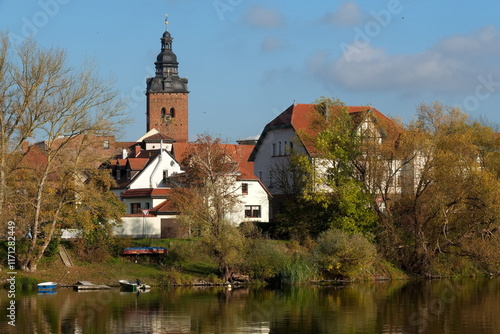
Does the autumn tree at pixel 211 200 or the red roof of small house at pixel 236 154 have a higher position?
the red roof of small house at pixel 236 154

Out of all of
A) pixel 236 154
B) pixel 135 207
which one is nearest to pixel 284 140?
pixel 135 207

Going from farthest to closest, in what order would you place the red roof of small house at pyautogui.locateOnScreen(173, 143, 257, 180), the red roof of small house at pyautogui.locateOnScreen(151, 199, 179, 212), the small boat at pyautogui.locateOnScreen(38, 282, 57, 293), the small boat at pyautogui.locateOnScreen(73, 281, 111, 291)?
the red roof of small house at pyautogui.locateOnScreen(173, 143, 257, 180)
the red roof of small house at pyautogui.locateOnScreen(151, 199, 179, 212)
the small boat at pyautogui.locateOnScreen(73, 281, 111, 291)
the small boat at pyautogui.locateOnScreen(38, 282, 57, 293)

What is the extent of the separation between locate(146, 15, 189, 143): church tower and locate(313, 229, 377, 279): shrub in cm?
9779

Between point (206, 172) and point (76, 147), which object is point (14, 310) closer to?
point (76, 147)

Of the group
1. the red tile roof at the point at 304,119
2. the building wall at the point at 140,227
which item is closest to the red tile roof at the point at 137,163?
the red tile roof at the point at 304,119

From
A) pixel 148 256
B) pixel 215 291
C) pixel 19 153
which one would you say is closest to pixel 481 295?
pixel 215 291

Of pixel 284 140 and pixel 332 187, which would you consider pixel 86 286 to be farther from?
pixel 284 140

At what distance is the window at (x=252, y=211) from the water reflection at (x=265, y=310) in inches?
778

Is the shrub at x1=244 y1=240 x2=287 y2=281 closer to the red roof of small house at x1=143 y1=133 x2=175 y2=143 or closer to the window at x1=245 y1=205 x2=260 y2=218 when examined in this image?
the window at x1=245 y1=205 x2=260 y2=218

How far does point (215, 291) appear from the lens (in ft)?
159

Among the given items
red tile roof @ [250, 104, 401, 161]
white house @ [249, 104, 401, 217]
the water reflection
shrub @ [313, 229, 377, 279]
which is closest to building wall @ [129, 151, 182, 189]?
white house @ [249, 104, 401, 217]

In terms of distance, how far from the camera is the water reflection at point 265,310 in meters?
34.9

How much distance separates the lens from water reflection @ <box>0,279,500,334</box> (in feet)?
115

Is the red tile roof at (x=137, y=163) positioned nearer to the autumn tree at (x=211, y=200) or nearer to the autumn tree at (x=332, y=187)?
the autumn tree at (x=211, y=200)
